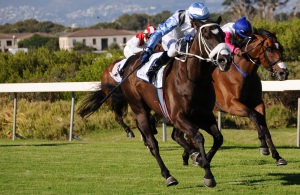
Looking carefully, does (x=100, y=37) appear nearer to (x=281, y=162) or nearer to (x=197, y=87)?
(x=281, y=162)

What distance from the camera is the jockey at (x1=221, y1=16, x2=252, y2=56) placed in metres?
11.0

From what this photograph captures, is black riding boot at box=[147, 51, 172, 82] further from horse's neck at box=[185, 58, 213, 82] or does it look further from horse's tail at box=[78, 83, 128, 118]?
horse's tail at box=[78, 83, 128, 118]

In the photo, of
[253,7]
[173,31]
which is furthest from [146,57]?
[253,7]

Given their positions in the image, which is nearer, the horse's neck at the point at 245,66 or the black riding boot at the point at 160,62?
the black riding boot at the point at 160,62

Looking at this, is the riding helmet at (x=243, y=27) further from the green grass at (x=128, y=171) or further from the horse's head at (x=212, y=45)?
the horse's head at (x=212, y=45)

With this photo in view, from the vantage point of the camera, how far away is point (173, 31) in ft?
31.7

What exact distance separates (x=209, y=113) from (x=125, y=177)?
1.34 m

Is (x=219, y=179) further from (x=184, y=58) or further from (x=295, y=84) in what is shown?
(x=295, y=84)

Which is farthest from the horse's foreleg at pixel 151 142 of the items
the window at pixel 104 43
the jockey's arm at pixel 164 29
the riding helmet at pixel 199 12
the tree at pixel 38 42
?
the window at pixel 104 43

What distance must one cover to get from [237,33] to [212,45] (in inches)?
129

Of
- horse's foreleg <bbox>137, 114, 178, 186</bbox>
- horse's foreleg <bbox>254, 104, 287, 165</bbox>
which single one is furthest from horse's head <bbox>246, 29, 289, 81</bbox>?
horse's foreleg <bbox>137, 114, 178, 186</bbox>

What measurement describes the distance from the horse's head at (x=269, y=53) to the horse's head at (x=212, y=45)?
2.48 m

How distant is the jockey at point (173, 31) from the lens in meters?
8.46

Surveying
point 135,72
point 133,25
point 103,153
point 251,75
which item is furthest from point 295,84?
point 133,25
